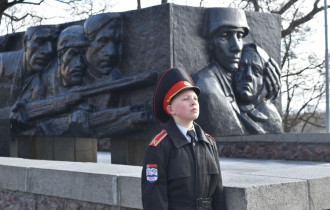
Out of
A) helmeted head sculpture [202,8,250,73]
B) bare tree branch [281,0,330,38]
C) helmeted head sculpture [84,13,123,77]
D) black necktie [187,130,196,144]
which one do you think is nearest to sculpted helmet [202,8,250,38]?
helmeted head sculpture [202,8,250,73]

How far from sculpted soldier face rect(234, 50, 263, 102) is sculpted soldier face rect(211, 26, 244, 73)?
141 millimetres

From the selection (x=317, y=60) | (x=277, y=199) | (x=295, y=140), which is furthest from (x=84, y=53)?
(x=317, y=60)

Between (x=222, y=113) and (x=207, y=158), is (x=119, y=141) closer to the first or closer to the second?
(x=222, y=113)

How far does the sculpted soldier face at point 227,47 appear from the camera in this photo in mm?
6543

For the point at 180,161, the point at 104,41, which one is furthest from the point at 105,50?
the point at 180,161

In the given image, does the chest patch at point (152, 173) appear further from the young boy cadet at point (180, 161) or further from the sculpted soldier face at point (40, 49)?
the sculpted soldier face at point (40, 49)

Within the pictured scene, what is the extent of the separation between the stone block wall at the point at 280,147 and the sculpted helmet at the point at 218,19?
439 centimetres

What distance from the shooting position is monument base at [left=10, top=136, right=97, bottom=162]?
905cm

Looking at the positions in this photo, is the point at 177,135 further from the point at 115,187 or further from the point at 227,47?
the point at 227,47

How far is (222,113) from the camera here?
6.36 m

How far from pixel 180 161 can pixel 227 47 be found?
3.84 metres

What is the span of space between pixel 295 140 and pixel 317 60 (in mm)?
8720

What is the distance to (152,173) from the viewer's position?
2.97 meters

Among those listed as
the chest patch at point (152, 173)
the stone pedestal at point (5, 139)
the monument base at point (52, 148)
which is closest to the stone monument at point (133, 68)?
the stone pedestal at point (5, 139)
